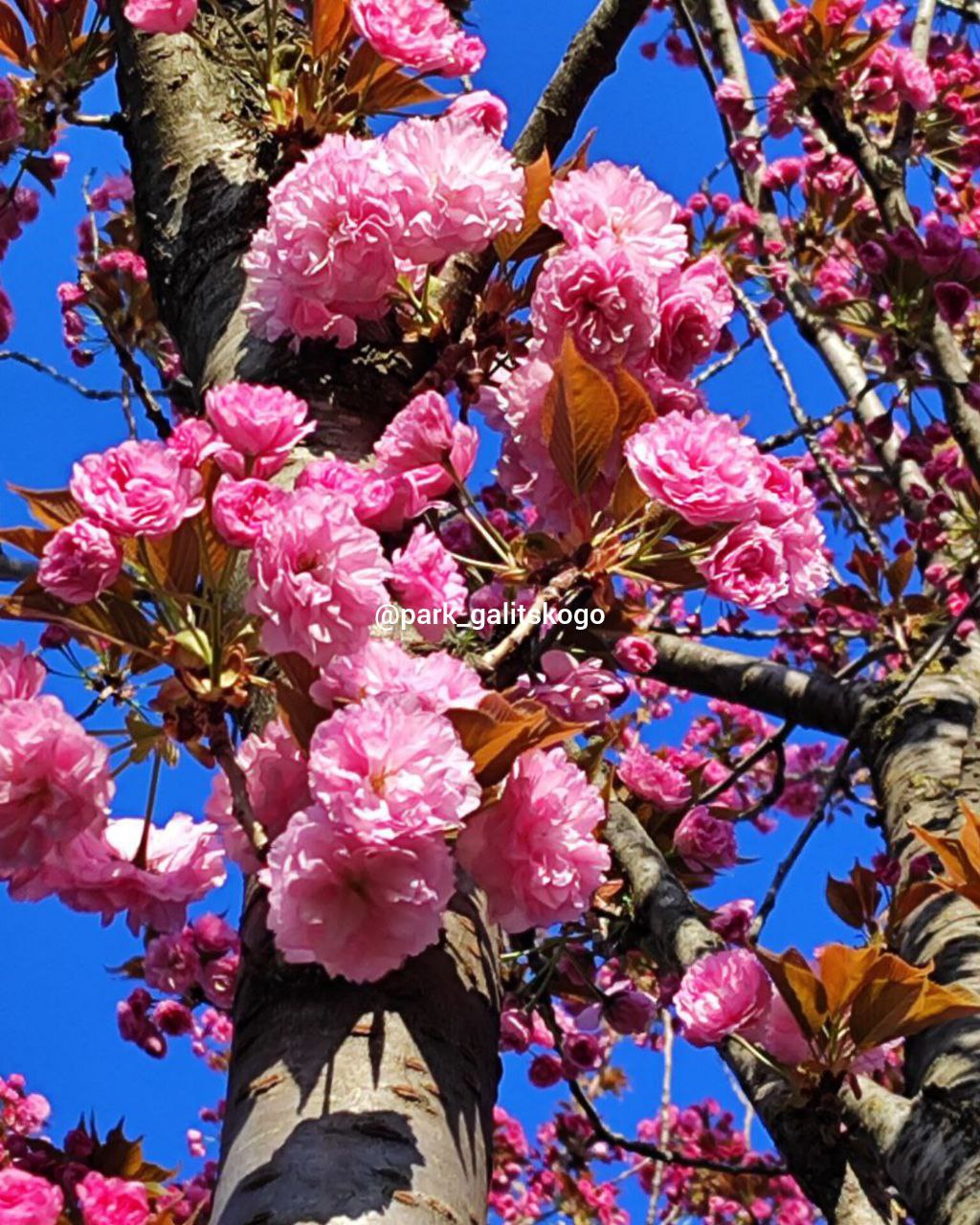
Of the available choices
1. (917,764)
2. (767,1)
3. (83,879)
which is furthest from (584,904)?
(767,1)

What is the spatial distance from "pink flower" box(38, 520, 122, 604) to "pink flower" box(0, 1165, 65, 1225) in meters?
0.75

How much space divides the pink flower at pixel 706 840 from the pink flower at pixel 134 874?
40.9 inches

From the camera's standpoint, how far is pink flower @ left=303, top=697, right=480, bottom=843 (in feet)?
2.65

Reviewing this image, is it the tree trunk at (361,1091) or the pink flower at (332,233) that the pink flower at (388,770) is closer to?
the tree trunk at (361,1091)

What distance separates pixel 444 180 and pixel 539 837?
0.67 m

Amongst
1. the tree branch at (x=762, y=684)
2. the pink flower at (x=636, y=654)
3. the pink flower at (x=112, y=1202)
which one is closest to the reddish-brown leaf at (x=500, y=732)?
the pink flower at (x=112, y=1202)

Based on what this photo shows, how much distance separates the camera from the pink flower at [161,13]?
162 centimetres

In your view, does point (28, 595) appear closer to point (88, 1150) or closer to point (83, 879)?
point (83, 879)

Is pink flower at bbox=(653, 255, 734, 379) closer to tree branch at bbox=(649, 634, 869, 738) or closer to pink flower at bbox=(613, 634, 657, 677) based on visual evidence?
pink flower at bbox=(613, 634, 657, 677)

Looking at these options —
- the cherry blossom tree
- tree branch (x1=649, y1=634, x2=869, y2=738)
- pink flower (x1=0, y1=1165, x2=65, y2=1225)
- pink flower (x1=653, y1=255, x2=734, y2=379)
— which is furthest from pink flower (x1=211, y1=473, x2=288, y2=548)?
tree branch (x1=649, y1=634, x2=869, y2=738)

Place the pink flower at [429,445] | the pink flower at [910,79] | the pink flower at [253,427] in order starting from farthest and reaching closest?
the pink flower at [910,79]
the pink flower at [429,445]
the pink flower at [253,427]

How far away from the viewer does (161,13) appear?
5.37 ft

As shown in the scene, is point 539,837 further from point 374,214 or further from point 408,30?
point 408,30

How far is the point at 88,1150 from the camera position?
1562mm
